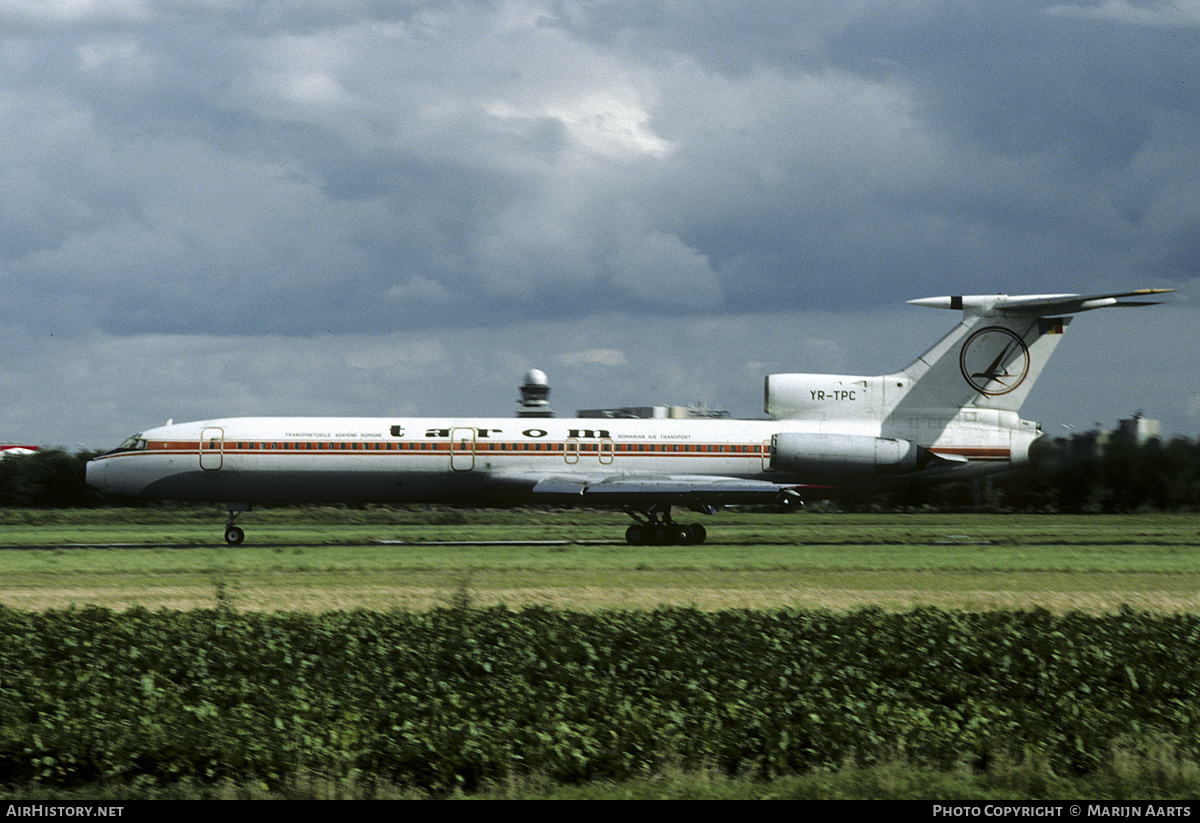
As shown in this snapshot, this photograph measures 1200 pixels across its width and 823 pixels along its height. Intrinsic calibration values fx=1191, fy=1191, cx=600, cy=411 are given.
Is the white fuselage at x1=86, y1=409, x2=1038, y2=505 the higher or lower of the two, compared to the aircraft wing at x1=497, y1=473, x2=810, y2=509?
higher

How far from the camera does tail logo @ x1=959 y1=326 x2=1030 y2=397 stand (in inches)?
1519

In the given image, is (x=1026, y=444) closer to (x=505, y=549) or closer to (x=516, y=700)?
(x=505, y=549)

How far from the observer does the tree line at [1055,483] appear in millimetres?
42925

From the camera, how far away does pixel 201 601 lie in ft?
64.3

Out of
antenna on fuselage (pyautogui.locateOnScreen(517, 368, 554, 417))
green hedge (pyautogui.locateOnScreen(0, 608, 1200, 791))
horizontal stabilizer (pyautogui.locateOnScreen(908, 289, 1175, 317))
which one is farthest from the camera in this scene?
antenna on fuselage (pyautogui.locateOnScreen(517, 368, 554, 417))

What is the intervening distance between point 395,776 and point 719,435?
2959cm

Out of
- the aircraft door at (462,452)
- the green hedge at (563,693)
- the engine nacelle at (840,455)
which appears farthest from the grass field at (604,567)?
the green hedge at (563,693)

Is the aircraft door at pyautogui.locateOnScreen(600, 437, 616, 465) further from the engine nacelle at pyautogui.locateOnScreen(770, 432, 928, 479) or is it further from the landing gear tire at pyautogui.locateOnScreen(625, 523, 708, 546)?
the engine nacelle at pyautogui.locateOnScreen(770, 432, 928, 479)

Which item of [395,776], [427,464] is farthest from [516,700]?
[427,464]

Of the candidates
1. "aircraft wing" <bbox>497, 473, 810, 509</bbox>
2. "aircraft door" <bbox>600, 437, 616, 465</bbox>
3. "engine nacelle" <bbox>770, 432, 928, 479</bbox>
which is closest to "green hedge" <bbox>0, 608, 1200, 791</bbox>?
"aircraft wing" <bbox>497, 473, 810, 509</bbox>

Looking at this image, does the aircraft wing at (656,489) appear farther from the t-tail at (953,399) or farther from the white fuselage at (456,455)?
the t-tail at (953,399)

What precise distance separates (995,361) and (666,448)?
1104cm

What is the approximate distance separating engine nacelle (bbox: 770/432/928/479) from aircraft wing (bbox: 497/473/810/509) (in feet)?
2.81
